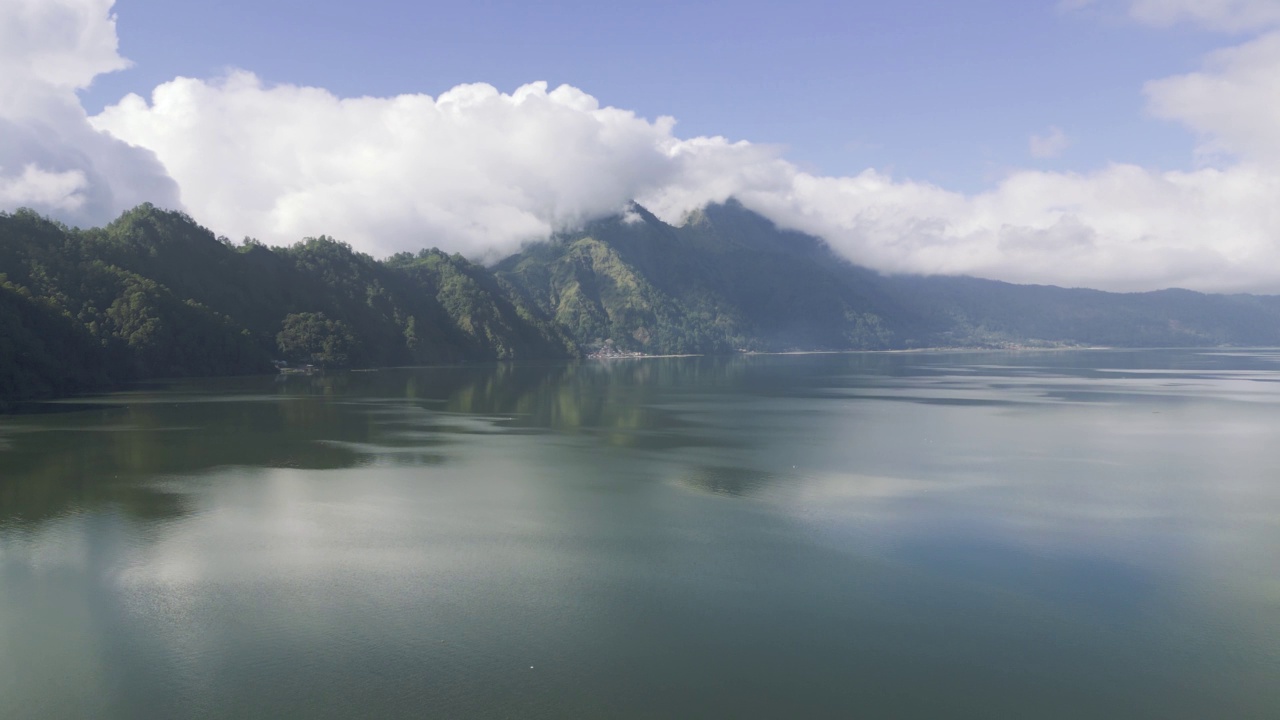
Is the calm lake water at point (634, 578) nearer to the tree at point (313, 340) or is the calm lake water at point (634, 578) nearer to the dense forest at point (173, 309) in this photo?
the dense forest at point (173, 309)

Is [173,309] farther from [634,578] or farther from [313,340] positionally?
[634,578]

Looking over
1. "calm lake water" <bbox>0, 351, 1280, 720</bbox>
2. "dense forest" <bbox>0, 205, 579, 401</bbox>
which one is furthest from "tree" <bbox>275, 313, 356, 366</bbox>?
"calm lake water" <bbox>0, 351, 1280, 720</bbox>

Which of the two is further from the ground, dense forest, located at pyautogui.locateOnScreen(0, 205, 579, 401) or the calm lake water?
dense forest, located at pyautogui.locateOnScreen(0, 205, 579, 401)

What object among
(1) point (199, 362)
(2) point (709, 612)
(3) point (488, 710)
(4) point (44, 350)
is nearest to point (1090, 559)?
(2) point (709, 612)

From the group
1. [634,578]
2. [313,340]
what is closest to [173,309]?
[313,340]

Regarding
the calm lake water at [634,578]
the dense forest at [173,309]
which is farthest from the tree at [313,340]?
the calm lake water at [634,578]

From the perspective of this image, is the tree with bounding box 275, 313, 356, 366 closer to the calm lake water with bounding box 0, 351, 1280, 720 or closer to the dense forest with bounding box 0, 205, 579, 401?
the dense forest with bounding box 0, 205, 579, 401

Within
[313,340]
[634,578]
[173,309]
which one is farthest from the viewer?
[313,340]

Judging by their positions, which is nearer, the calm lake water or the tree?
the calm lake water

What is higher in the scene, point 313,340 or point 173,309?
point 173,309

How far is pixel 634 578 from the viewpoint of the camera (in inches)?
898

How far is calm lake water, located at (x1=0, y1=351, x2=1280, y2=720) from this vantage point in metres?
16.1

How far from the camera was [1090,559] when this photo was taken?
979 inches

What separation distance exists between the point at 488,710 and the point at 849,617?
29.7ft
